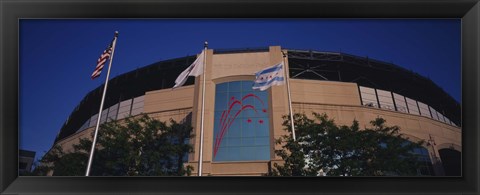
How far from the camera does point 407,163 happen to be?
1219 centimetres

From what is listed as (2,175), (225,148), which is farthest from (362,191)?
(225,148)

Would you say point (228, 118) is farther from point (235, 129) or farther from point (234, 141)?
point (234, 141)

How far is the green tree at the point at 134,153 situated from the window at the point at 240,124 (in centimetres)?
136

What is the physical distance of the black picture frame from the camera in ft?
19.3

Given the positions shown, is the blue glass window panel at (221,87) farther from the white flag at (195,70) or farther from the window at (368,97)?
the window at (368,97)

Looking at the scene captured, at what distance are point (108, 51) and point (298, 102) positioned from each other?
24.9 ft

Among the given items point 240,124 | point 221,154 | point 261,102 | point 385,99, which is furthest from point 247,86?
point 385,99

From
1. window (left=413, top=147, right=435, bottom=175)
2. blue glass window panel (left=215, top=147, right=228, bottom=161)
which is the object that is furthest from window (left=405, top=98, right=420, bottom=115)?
blue glass window panel (left=215, top=147, right=228, bottom=161)

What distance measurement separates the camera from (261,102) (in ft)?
47.4

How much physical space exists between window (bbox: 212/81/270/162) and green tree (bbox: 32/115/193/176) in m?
1.36

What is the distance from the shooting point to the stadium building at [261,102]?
13745 mm

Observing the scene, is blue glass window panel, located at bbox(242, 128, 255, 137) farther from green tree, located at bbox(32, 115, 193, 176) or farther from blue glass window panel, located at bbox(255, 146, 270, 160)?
green tree, located at bbox(32, 115, 193, 176)
